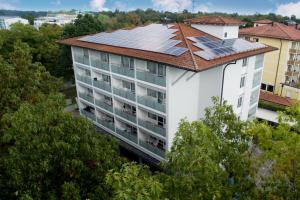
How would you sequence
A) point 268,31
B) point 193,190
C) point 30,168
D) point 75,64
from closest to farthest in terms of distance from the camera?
point 193,190 → point 30,168 → point 75,64 → point 268,31

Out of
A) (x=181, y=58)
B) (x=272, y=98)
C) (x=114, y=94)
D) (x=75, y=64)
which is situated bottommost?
(x=272, y=98)

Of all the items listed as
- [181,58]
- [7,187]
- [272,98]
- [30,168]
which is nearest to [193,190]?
[30,168]

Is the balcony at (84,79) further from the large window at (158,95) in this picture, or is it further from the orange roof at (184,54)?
the large window at (158,95)

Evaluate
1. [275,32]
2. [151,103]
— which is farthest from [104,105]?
[275,32]

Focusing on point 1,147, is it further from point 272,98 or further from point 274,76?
point 274,76

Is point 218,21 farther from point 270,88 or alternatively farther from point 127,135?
point 270,88

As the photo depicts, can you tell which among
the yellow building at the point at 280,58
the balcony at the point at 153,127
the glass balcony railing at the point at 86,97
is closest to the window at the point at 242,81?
the balcony at the point at 153,127
